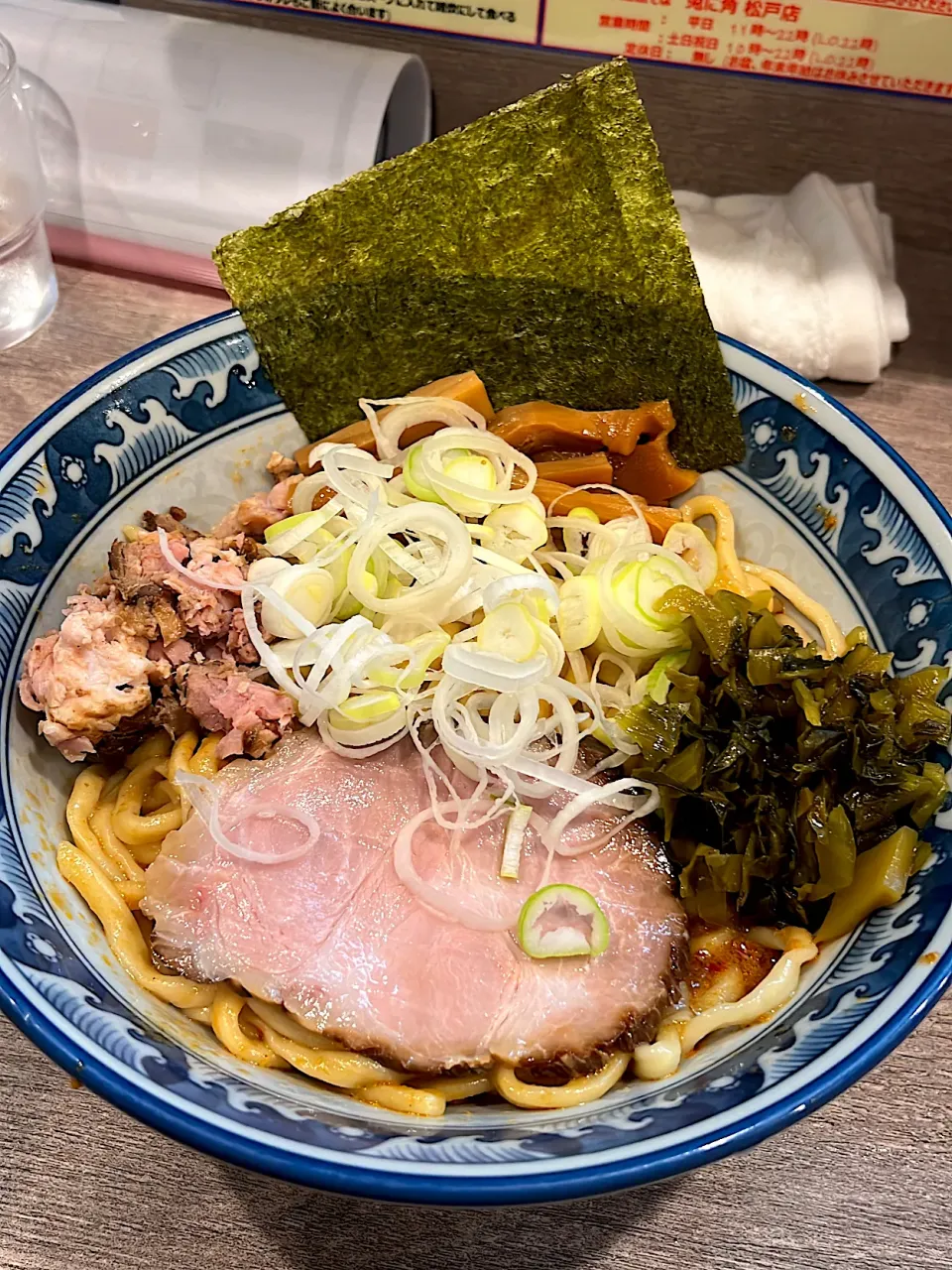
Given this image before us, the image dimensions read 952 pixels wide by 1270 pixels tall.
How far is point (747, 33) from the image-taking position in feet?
6.92

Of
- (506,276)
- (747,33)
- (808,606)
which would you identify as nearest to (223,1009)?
(808,606)

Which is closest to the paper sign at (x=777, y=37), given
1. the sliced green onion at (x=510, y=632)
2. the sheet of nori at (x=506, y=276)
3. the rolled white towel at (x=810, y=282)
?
the rolled white towel at (x=810, y=282)

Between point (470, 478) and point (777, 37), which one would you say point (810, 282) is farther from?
point (470, 478)

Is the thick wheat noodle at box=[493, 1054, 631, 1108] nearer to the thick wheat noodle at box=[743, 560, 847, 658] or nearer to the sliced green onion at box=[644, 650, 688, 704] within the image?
the sliced green onion at box=[644, 650, 688, 704]

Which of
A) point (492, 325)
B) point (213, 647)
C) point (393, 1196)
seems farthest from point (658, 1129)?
point (492, 325)

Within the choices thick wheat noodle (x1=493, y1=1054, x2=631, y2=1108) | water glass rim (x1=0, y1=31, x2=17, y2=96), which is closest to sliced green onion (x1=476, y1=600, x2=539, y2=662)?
thick wheat noodle (x1=493, y1=1054, x2=631, y2=1108)

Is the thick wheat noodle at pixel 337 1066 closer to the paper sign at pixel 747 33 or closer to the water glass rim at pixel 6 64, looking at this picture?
the water glass rim at pixel 6 64

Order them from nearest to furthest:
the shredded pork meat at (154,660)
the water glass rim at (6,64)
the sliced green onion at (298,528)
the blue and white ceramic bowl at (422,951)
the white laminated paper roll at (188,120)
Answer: the blue and white ceramic bowl at (422,951) → the shredded pork meat at (154,660) → the sliced green onion at (298,528) → the water glass rim at (6,64) → the white laminated paper roll at (188,120)

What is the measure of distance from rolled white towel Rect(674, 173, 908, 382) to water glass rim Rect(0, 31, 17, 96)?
55.5 inches

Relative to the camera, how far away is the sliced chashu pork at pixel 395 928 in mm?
1198

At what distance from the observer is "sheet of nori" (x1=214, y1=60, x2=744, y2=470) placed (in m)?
1.58

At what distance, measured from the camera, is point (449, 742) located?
1.34 meters

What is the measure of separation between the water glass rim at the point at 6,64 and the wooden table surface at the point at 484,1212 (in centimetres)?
174

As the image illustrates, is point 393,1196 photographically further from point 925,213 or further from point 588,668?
point 925,213
